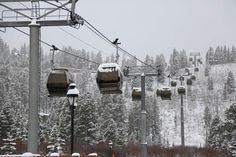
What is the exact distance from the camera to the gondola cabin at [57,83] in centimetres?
1802

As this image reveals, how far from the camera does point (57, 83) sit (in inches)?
711

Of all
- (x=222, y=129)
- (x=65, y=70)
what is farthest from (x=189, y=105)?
(x=65, y=70)

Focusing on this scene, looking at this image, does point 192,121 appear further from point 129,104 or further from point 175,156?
point 175,156

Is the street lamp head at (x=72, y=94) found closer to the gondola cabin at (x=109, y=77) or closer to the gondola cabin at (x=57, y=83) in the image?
the gondola cabin at (x=57, y=83)

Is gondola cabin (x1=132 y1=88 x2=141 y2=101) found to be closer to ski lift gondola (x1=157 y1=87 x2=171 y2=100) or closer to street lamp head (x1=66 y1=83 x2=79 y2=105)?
ski lift gondola (x1=157 y1=87 x2=171 y2=100)

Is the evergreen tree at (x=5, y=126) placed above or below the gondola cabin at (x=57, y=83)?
below

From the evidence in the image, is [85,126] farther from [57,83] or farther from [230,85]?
[230,85]

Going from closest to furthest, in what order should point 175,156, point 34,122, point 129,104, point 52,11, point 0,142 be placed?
point 34,122, point 52,11, point 0,142, point 175,156, point 129,104

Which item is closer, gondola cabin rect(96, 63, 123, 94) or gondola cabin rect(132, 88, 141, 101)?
gondola cabin rect(96, 63, 123, 94)

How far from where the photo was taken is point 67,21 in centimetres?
1512

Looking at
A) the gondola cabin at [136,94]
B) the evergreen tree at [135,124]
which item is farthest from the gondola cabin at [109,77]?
the evergreen tree at [135,124]

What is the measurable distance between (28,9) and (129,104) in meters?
164

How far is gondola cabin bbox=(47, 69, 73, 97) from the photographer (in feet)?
59.1

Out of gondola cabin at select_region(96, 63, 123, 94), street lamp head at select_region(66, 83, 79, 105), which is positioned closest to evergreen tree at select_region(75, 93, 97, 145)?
gondola cabin at select_region(96, 63, 123, 94)
